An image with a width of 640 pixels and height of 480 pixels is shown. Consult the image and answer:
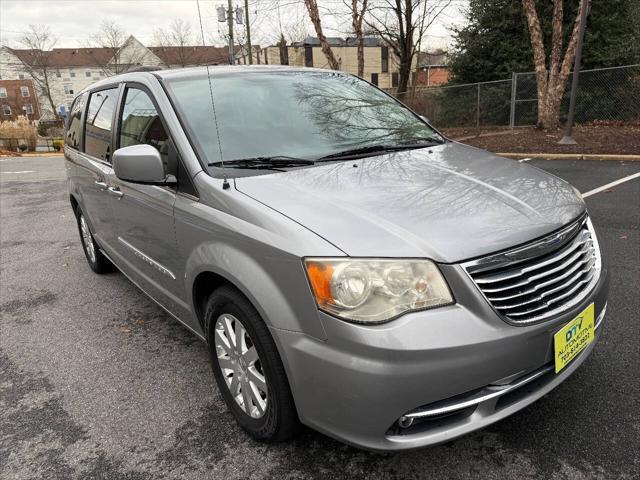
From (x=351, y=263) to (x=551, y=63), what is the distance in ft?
46.2

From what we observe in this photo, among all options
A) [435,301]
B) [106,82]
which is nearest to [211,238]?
[435,301]

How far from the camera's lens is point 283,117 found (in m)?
2.89

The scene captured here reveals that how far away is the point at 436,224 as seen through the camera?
6.28 feet

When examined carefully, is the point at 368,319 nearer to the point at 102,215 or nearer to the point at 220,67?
the point at 220,67

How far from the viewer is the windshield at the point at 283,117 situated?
2.66 metres

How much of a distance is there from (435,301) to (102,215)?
119 inches

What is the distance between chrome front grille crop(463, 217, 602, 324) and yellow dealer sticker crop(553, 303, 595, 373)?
80 mm

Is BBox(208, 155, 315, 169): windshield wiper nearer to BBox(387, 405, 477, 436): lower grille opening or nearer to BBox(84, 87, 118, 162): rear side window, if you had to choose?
BBox(387, 405, 477, 436): lower grille opening

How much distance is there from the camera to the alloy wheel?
2.19 meters

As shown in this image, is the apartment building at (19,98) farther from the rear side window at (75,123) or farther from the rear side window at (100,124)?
the rear side window at (100,124)

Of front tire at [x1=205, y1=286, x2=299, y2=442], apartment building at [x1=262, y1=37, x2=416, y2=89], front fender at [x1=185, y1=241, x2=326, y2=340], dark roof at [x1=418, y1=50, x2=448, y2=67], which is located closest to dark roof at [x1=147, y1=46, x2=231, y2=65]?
apartment building at [x1=262, y1=37, x2=416, y2=89]

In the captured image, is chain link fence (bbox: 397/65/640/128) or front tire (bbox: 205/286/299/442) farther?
chain link fence (bbox: 397/65/640/128)

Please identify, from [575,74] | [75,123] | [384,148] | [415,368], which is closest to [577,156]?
[575,74]

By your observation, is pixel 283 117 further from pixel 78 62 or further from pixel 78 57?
pixel 78 57
